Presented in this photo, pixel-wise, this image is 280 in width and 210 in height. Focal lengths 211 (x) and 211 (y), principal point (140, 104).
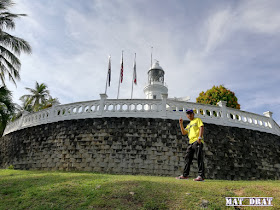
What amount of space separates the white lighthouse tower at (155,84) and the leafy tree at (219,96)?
296 inches

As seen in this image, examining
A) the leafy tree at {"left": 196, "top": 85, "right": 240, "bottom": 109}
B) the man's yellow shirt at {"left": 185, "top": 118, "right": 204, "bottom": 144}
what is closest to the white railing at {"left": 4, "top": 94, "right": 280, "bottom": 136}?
the man's yellow shirt at {"left": 185, "top": 118, "right": 204, "bottom": 144}

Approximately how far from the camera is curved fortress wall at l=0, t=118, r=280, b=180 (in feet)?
32.6

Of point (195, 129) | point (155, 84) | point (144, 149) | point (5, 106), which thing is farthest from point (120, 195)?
point (155, 84)

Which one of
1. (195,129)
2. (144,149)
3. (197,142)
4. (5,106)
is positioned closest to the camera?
(197,142)

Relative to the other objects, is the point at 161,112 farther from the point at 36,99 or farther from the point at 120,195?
the point at 36,99

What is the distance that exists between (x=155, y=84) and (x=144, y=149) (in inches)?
767

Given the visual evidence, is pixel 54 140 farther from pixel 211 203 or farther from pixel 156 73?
pixel 156 73

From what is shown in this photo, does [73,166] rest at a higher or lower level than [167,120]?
lower

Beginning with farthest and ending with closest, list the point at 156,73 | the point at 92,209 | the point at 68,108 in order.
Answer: the point at 156,73, the point at 68,108, the point at 92,209

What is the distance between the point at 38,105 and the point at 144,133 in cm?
2146

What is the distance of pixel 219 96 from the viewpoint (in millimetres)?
21562

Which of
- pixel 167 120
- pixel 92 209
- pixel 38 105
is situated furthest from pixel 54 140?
pixel 38 105

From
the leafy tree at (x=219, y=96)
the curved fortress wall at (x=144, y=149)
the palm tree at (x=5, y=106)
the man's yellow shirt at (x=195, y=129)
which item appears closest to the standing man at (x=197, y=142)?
the man's yellow shirt at (x=195, y=129)

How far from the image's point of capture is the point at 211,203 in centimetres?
456
